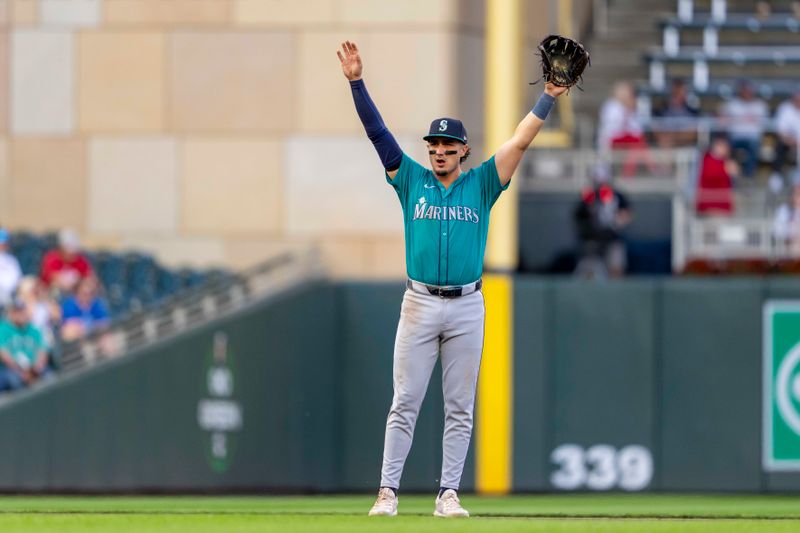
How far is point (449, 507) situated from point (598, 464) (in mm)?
7695

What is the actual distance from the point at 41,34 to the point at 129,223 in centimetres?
210

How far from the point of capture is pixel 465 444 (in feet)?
29.5

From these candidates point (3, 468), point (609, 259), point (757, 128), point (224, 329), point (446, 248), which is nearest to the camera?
point (446, 248)

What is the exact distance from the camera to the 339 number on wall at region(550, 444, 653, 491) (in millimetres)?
16328

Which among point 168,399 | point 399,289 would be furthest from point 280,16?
point 168,399

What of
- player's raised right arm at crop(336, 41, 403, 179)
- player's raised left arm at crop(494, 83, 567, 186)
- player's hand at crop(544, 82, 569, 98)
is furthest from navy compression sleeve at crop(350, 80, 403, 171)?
player's hand at crop(544, 82, 569, 98)

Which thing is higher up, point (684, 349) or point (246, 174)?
point (246, 174)

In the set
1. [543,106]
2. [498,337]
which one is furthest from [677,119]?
[543,106]

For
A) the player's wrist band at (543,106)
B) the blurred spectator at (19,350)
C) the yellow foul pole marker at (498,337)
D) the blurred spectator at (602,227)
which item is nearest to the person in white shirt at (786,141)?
the blurred spectator at (602,227)

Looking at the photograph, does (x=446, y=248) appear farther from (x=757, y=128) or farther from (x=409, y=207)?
(x=757, y=128)

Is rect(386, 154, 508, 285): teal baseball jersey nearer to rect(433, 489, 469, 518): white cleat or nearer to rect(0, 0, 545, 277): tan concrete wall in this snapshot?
rect(433, 489, 469, 518): white cleat

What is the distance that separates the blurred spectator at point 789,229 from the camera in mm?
16844

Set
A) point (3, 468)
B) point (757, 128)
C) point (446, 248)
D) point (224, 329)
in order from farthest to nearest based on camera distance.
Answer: point (757, 128) < point (224, 329) < point (3, 468) < point (446, 248)

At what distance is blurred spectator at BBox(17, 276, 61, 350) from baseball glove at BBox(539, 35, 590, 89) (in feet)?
22.9
